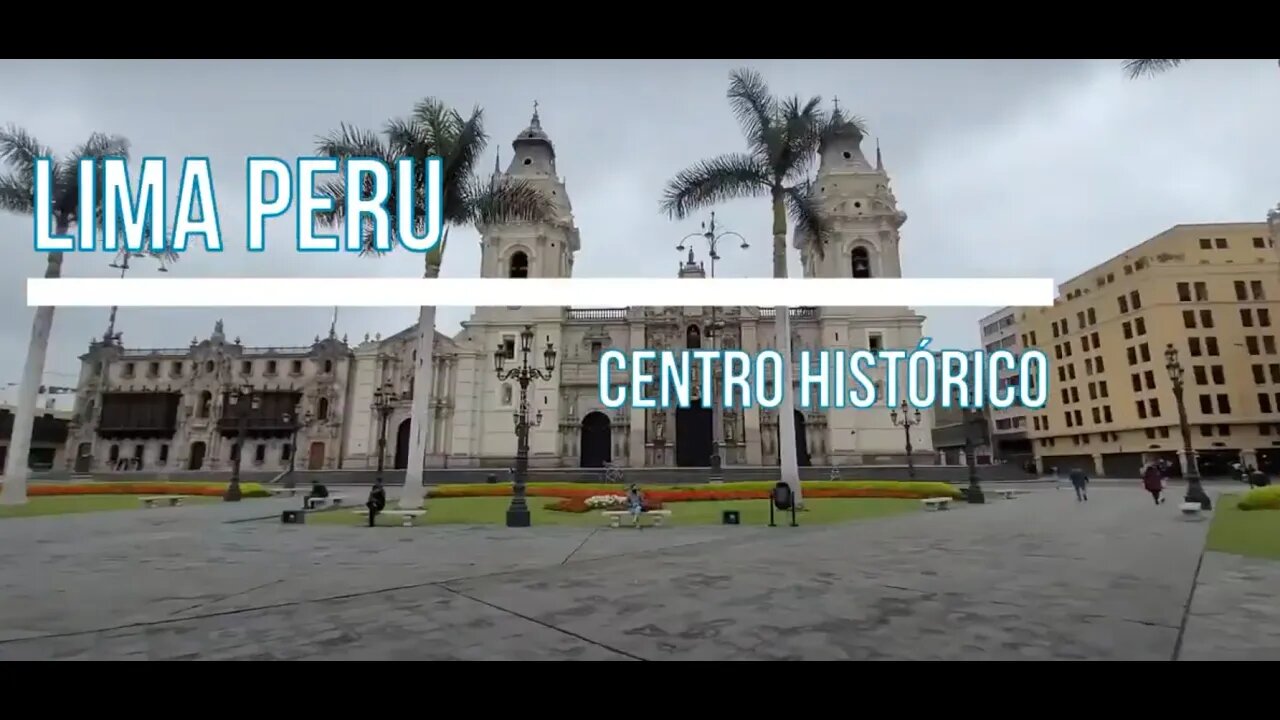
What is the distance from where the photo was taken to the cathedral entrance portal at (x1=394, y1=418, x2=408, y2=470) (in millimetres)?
Answer: 35281

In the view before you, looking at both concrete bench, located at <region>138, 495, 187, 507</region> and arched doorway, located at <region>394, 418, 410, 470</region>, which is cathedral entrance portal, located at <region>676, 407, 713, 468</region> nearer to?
arched doorway, located at <region>394, 418, 410, 470</region>

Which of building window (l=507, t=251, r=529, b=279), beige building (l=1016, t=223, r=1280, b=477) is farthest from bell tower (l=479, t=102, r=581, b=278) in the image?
beige building (l=1016, t=223, r=1280, b=477)

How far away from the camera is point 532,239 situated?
1460 inches

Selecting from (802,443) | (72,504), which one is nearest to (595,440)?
(802,443)

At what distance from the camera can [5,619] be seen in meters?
4.85

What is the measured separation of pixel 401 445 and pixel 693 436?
17.8 metres

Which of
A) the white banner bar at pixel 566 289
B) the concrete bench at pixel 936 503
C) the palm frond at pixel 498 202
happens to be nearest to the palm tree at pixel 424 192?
the palm frond at pixel 498 202

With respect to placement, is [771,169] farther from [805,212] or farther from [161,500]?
[161,500]

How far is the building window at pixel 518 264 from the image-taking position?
37.7 meters

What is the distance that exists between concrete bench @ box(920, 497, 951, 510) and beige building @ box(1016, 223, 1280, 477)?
41.2ft
